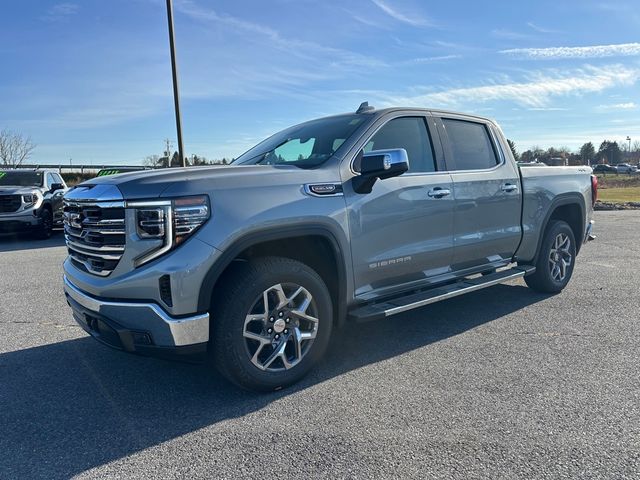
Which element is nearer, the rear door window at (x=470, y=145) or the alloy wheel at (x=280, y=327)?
the alloy wheel at (x=280, y=327)

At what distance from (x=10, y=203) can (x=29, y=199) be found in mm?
415

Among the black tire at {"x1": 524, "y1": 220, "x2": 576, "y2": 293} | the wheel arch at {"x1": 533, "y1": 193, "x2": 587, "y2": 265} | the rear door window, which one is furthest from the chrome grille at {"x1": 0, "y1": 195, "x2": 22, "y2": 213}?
the wheel arch at {"x1": 533, "y1": 193, "x2": 587, "y2": 265}

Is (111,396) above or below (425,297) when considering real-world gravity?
below

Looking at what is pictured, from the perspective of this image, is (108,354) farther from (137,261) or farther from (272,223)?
(272,223)

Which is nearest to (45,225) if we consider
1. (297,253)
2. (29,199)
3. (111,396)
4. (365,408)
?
(29,199)

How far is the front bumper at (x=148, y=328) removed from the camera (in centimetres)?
300

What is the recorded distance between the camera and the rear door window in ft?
15.9

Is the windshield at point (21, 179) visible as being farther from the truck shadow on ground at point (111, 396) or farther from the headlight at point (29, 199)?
the truck shadow on ground at point (111, 396)

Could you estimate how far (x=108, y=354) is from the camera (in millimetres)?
4254

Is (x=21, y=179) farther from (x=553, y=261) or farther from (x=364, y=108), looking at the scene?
(x=553, y=261)

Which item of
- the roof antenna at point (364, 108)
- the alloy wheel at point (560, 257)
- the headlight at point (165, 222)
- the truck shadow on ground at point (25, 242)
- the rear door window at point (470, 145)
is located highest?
the roof antenna at point (364, 108)

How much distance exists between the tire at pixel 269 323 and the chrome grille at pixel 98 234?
2.29 ft

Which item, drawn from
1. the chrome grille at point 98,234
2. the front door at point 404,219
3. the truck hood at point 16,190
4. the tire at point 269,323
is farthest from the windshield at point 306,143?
the truck hood at point 16,190

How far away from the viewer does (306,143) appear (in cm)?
445
